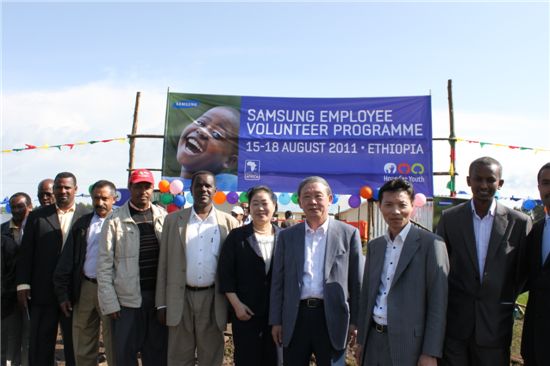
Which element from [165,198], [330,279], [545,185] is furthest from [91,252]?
[165,198]

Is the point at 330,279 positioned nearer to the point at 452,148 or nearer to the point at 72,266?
the point at 72,266

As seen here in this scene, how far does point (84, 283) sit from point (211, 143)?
4.31 meters

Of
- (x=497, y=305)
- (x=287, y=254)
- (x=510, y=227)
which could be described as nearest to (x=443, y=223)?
(x=510, y=227)

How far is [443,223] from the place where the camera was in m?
3.11

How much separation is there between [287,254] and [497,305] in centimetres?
139

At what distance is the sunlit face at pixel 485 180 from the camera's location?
114 inches

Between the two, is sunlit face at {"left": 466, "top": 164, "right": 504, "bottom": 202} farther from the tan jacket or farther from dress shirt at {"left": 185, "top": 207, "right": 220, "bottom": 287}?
the tan jacket

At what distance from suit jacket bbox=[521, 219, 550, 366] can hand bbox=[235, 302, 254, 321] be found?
1894mm

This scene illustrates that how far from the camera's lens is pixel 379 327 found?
2.82 m

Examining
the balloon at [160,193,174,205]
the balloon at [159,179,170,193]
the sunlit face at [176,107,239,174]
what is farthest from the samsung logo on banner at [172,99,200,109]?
the balloon at [160,193,174,205]

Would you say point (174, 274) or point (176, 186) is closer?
point (174, 274)

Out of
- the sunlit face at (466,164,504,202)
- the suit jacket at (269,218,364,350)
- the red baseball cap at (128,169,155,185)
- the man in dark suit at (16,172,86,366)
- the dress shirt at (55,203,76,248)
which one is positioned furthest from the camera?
the dress shirt at (55,203,76,248)

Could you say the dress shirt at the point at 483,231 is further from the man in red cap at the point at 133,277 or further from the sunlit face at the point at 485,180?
the man in red cap at the point at 133,277

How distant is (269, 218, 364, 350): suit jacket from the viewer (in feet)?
10.3
